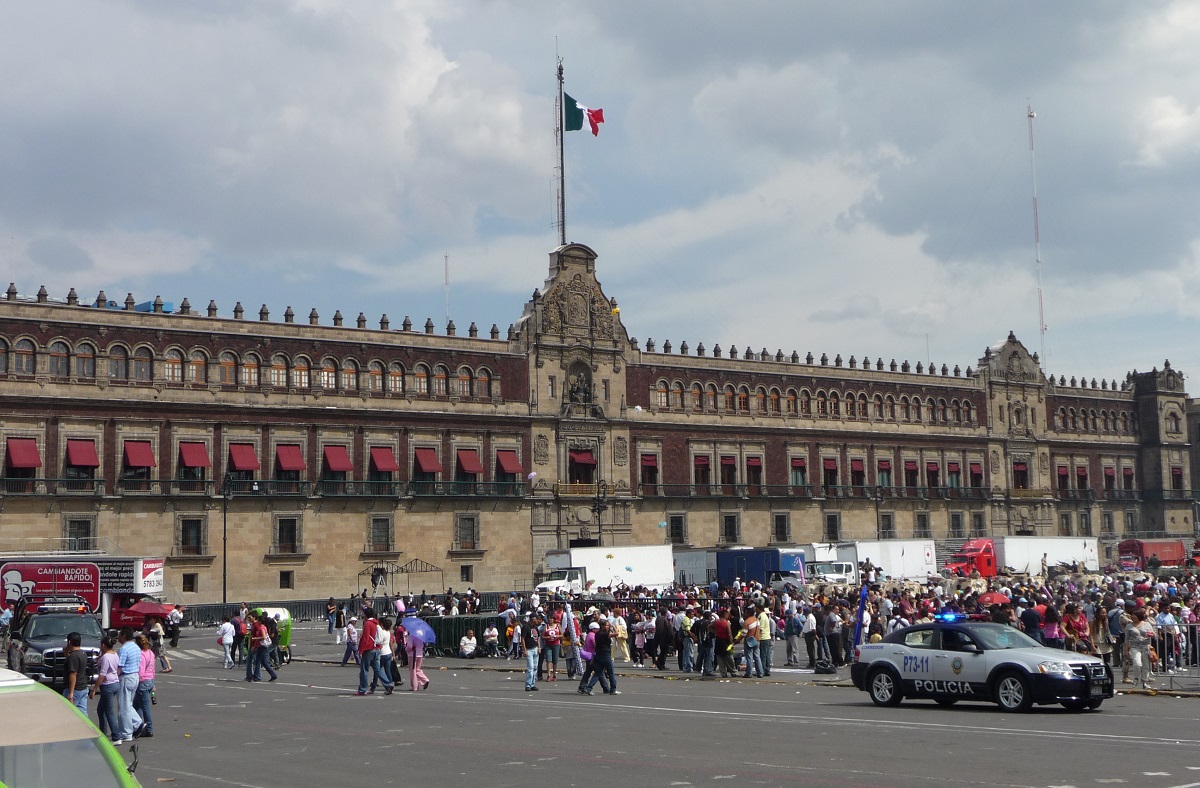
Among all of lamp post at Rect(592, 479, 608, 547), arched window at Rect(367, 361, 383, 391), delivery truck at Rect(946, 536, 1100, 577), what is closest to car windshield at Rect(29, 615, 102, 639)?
arched window at Rect(367, 361, 383, 391)

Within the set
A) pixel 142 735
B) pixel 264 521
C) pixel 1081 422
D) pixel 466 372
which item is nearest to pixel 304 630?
pixel 264 521

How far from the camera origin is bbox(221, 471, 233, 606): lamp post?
54.8m

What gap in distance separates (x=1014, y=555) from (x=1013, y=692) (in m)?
49.1

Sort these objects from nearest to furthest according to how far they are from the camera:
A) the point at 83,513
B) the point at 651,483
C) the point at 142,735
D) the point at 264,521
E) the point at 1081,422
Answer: the point at 142,735, the point at 83,513, the point at 264,521, the point at 651,483, the point at 1081,422

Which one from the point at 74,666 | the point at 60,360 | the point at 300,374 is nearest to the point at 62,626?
the point at 74,666

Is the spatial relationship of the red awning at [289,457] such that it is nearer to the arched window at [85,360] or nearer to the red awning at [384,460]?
the red awning at [384,460]

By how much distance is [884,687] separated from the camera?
853 inches

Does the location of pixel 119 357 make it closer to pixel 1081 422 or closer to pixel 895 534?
pixel 895 534

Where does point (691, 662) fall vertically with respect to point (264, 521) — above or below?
below

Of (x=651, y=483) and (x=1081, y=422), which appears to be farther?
(x=1081, y=422)

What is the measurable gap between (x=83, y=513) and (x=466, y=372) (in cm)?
1888

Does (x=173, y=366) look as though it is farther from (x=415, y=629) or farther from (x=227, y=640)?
(x=415, y=629)

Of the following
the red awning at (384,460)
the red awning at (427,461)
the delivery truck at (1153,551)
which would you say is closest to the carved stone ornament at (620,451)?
the red awning at (427,461)

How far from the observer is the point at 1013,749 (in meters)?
15.5
